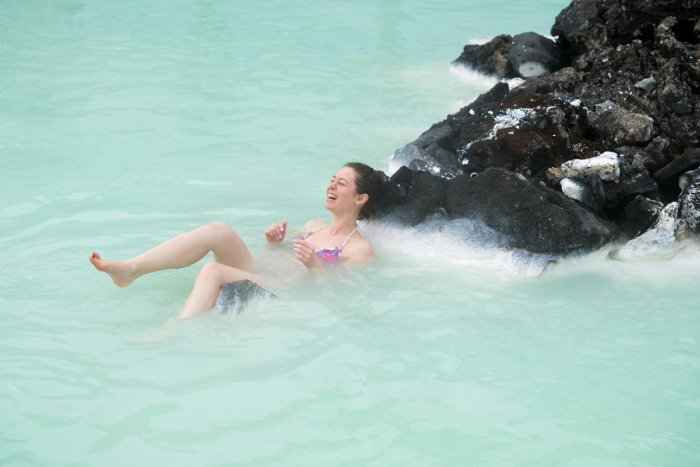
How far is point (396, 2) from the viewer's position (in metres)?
15.5

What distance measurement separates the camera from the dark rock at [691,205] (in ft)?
20.2

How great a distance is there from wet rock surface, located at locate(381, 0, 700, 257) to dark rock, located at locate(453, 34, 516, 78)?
2121mm

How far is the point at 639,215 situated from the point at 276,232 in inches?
99.1

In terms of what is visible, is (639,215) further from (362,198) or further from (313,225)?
(313,225)

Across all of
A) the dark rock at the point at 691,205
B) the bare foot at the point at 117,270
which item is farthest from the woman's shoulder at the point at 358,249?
the dark rock at the point at 691,205

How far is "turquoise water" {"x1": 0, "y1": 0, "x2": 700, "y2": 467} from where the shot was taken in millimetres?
4043

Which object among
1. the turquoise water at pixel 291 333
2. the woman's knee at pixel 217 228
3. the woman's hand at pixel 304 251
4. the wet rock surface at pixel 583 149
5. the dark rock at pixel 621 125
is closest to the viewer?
the turquoise water at pixel 291 333

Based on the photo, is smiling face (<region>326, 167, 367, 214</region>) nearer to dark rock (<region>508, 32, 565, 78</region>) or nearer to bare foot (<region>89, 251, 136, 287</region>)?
bare foot (<region>89, 251, 136, 287</region>)

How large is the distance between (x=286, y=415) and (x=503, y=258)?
224 cm

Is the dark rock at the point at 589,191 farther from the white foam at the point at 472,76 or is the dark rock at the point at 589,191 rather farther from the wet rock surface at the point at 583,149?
the white foam at the point at 472,76

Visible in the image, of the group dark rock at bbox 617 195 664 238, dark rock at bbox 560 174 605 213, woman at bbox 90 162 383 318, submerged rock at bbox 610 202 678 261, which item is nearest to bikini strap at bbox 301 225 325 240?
woman at bbox 90 162 383 318

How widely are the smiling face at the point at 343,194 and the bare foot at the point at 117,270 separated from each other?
1.47 m

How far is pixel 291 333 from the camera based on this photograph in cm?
489

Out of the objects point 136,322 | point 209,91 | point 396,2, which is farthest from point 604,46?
point 396,2
